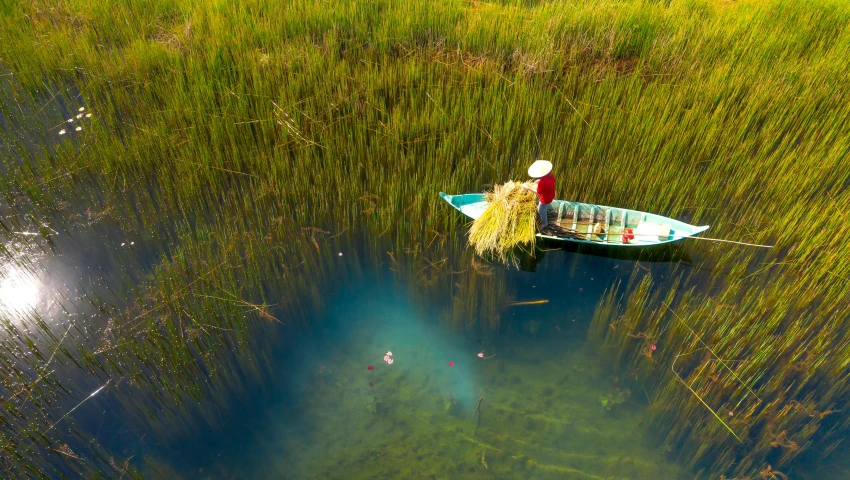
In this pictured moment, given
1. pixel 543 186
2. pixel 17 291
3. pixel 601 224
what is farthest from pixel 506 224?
pixel 17 291

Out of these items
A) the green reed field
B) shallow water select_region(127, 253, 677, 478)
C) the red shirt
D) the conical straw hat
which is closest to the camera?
shallow water select_region(127, 253, 677, 478)

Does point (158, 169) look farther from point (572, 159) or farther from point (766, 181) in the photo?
point (766, 181)

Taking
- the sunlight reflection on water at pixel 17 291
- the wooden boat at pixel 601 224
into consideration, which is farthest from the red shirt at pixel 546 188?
the sunlight reflection on water at pixel 17 291

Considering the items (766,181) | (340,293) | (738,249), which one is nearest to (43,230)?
(340,293)

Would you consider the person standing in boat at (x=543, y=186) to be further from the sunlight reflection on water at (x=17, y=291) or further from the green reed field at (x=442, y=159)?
the sunlight reflection on water at (x=17, y=291)

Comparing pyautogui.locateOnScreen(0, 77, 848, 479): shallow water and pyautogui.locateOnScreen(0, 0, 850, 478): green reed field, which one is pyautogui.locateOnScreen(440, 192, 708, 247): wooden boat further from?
pyautogui.locateOnScreen(0, 0, 850, 478): green reed field

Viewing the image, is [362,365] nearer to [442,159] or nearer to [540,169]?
[540,169]

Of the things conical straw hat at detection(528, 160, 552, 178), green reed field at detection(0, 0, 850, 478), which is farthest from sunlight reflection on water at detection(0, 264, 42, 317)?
conical straw hat at detection(528, 160, 552, 178)
